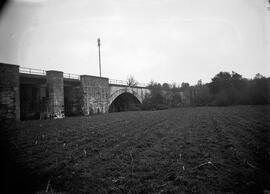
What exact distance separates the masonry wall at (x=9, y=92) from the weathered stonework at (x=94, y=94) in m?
9.92

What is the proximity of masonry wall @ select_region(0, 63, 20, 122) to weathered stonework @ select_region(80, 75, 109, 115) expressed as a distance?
9.92 meters

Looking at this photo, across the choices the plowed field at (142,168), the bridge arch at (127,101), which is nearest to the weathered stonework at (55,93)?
the plowed field at (142,168)

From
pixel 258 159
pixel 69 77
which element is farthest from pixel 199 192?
pixel 69 77

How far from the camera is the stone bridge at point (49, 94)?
16.9 m

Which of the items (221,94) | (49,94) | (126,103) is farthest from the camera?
(126,103)

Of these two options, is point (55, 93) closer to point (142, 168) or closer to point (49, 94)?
point (49, 94)

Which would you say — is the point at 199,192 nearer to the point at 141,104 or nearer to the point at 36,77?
the point at 36,77

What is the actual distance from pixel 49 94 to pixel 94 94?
7.78m

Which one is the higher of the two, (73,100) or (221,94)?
(221,94)

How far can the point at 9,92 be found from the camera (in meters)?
16.9

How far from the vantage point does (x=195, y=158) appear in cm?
552

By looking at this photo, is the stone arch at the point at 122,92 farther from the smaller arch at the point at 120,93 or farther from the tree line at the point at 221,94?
the tree line at the point at 221,94

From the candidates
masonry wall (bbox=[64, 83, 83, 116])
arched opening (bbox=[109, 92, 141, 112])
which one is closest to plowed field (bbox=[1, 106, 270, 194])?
masonry wall (bbox=[64, 83, 83, 116])

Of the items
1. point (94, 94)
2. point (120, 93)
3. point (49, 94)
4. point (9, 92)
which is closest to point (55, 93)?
point (49, 94)
